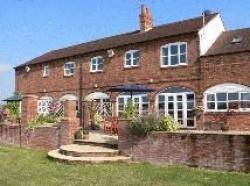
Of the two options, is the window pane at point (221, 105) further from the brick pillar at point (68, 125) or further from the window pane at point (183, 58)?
the brick pillar at point (68, 125)

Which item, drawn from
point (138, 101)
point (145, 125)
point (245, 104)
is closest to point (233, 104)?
point (245, 104)

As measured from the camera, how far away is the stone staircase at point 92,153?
16.5 meters

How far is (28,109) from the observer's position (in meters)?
23.9

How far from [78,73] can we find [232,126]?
592 inches

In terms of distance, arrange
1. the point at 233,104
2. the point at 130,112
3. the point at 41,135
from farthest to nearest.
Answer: the point at 233,104 → the point at 41,135 → the point at 130,112

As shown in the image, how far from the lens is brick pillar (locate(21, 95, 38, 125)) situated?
2384 cm

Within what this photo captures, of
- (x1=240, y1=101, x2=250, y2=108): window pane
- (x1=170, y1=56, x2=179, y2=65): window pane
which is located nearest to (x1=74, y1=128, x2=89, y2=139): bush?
(x1=170, y1=56, x2=179, y2=65): window pane

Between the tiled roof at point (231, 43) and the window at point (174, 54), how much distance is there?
5.44ft

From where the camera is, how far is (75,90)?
116ft

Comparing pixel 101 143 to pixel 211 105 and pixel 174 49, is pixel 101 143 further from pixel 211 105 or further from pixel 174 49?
pixel 174 49

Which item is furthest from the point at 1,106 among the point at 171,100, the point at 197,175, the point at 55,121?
the point at 197,175

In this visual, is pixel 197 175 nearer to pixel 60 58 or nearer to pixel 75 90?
pixel 75 90

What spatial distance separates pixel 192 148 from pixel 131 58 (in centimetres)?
1607

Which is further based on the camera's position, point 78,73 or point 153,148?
point 78,73
